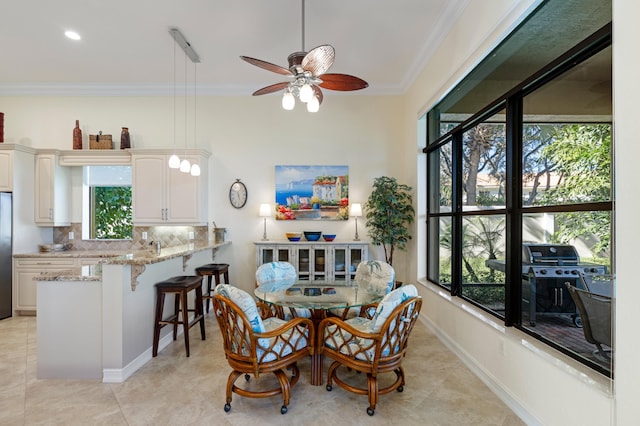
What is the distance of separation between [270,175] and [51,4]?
3143mm

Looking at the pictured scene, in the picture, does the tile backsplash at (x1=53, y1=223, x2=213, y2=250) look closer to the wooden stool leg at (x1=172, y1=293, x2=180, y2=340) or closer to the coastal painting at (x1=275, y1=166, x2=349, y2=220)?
the coastal painting at (x1=275, y1=166, x2=349, y2=220)

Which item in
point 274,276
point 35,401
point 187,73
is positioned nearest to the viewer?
point 35,401

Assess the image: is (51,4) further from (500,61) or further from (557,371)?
(557,371)

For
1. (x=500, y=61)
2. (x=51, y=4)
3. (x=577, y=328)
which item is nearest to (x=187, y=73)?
(x=51, y=4)

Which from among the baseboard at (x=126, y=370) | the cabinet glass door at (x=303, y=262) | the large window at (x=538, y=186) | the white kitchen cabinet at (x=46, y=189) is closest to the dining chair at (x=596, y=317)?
the large window at (x=538, y=186)

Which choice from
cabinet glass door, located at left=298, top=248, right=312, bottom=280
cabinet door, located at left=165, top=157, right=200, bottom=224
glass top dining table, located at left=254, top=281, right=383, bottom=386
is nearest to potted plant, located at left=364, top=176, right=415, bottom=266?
cabinet glass door, located at left=298, top=248, right=312, bottom=280

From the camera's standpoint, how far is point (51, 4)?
318 cm

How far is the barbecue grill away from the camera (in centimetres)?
198

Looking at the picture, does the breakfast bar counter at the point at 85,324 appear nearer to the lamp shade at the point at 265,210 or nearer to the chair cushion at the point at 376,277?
the chair cushion at the point at 376,277

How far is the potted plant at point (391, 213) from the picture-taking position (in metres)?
4.61

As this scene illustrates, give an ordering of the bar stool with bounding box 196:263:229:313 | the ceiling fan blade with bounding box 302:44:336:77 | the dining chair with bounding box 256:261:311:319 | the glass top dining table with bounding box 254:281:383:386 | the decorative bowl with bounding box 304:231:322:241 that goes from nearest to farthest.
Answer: the ceiling fan blade with bounding box 302:44:336:77 < the glass top dining table with bounding box 254:281:383:386 < the dining chair with bounding box 256:261:311:319 < the bar stool with bounding box 196:263:229:313 < the decorative bowl with bounding box 304:231:322:241

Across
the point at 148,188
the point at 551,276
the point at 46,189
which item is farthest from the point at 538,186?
the point at 46,189

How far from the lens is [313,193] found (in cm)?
519

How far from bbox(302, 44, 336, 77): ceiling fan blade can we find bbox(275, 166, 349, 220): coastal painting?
256cm
